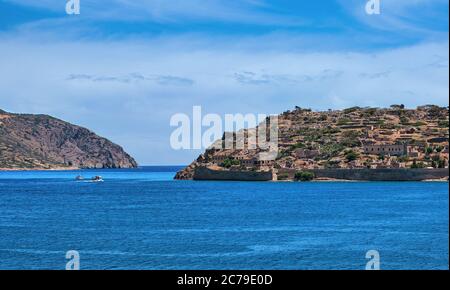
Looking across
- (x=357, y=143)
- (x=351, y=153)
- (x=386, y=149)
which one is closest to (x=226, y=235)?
(x=351, y=153)

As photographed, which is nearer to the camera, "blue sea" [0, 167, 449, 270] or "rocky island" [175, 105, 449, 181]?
"blue sea" [0, 167, 449, 270]

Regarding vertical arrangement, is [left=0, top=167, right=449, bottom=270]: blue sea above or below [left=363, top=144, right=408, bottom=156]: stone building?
below

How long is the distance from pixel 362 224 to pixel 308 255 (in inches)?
557

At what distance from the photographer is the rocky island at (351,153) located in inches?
3910

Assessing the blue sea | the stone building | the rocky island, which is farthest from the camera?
the stone building

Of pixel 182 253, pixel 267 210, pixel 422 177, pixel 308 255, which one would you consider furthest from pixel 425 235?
pixel 422 177

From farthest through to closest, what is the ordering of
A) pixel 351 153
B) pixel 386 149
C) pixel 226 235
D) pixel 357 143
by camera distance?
pixel 357 143
pixel 386 149
pixel 351 153
pixel 226 235

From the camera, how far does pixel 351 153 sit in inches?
4193

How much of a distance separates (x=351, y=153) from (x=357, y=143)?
742 centimetres

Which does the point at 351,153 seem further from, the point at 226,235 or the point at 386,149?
the point at 226,235

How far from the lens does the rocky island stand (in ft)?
326

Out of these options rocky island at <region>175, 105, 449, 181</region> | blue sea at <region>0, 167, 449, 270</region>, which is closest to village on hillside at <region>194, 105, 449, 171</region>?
rocky island at <region>175, 105, 449, 181</region>

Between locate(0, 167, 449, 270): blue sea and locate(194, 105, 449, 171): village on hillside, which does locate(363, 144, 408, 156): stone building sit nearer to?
locate(194, 105, 449, 171): village on hillside
